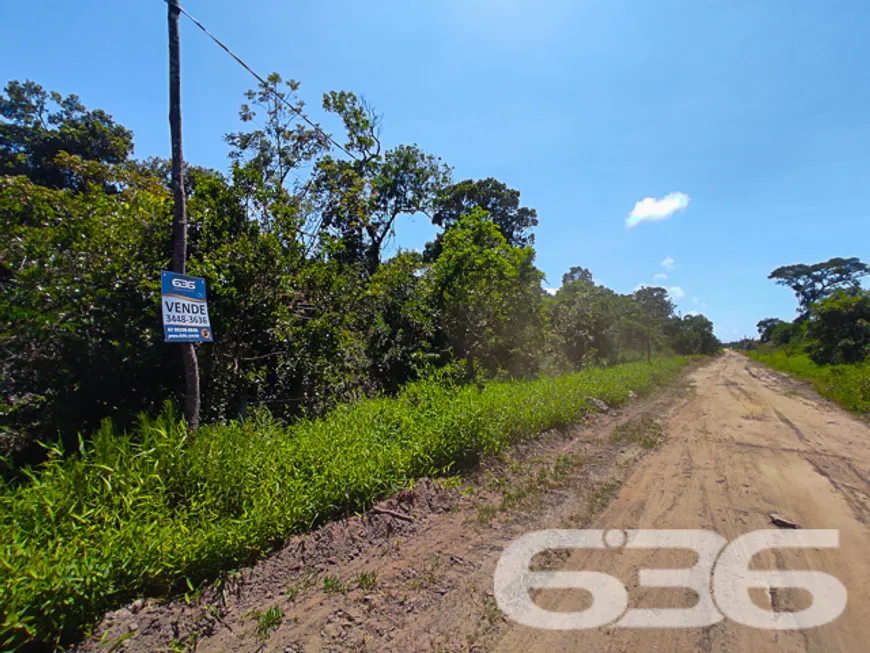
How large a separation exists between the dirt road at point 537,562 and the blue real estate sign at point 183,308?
1977 mm

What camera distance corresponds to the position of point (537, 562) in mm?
2766

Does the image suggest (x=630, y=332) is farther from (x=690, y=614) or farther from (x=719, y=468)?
(x=690, y=614)

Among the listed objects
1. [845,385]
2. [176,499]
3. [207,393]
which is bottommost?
[845,385]

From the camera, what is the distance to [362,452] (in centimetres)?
370

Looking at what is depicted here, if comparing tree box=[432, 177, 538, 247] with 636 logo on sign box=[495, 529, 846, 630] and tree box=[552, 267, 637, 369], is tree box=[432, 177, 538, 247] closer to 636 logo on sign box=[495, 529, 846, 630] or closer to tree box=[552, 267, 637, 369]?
tree box=[552, 267, 637, 369]

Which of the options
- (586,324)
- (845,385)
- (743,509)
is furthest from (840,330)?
(743,509)

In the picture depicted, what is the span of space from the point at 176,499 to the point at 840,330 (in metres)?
26.0

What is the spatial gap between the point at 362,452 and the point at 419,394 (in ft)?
7.73

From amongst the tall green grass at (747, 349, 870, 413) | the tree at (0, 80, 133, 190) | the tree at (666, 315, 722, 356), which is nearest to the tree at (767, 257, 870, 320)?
the tree at (666, 315, 722, 356)

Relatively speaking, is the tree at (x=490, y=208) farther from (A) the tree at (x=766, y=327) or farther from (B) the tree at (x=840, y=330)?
(A) the tree at (x=766, y=327)

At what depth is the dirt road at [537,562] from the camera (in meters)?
2.07

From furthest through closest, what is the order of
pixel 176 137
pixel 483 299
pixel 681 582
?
pixel 483 299
pixel 176 137
pixel 681 582

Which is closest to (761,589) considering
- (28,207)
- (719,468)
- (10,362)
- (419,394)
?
(719,468)

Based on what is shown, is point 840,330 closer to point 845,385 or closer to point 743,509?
point 845,385
